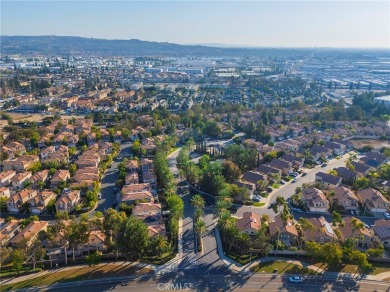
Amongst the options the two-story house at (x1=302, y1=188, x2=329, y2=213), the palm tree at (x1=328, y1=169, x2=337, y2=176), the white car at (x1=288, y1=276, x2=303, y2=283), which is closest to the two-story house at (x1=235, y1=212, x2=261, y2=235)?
the white car at (x1=288, y1=276, x2=303, y2=283)

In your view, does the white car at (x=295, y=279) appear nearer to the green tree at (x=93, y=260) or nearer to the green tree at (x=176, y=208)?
the green tree at (x=176, y=208)

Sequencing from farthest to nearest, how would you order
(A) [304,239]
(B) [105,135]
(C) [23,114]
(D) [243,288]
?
(C) [23,114], (B) [105,135], (A) [304,239], (D) [243,288]

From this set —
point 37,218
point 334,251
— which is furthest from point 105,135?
point 334,251

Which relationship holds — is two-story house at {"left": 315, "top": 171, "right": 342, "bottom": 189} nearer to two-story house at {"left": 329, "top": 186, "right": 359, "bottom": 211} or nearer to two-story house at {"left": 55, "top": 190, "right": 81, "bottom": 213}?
two-story house at {"left": 329, "top": 186, "right": 359, "bottom": 211}

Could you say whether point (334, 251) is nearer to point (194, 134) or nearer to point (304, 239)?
point (304, 239)

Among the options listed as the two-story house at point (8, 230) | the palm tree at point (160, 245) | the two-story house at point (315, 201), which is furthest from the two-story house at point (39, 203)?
the two-story house at point (315, 201)
